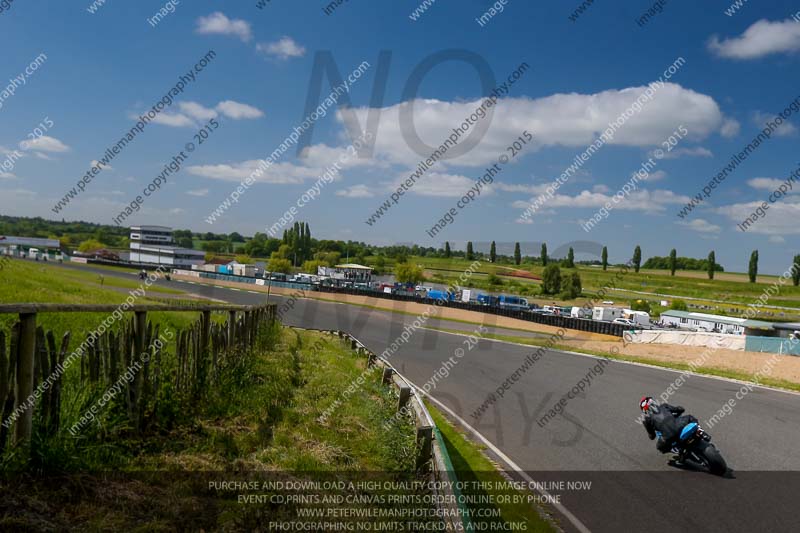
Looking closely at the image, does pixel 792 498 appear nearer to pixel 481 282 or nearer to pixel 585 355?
pixel 585 355

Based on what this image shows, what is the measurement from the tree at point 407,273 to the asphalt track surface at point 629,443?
98.4 meters

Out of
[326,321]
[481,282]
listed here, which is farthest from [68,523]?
[481,282]

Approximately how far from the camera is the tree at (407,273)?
119250mm

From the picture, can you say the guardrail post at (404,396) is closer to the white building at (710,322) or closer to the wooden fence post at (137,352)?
the wooden fence post at (137,352)

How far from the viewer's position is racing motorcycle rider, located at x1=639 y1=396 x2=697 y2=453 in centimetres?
849

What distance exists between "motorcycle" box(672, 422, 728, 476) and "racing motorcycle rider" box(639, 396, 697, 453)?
80mm

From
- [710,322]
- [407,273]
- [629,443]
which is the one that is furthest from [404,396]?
[407,273]

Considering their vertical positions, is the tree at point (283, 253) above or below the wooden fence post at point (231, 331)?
above

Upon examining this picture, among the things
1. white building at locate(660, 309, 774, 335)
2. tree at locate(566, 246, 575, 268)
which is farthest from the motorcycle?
tree at locate(566, 246, 575, 268)

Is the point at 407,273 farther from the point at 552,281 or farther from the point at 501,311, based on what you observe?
the point at 501,311

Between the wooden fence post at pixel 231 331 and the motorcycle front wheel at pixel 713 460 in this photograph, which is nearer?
the motorcycle front wheel at pixel 713 460

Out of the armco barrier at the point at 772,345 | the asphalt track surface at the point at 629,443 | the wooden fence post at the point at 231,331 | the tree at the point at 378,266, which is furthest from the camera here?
the tree at the point at 378,266

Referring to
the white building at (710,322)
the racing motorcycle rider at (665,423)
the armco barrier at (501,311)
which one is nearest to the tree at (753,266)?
the white building at (710,322)

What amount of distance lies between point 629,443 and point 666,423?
1.28 meters
